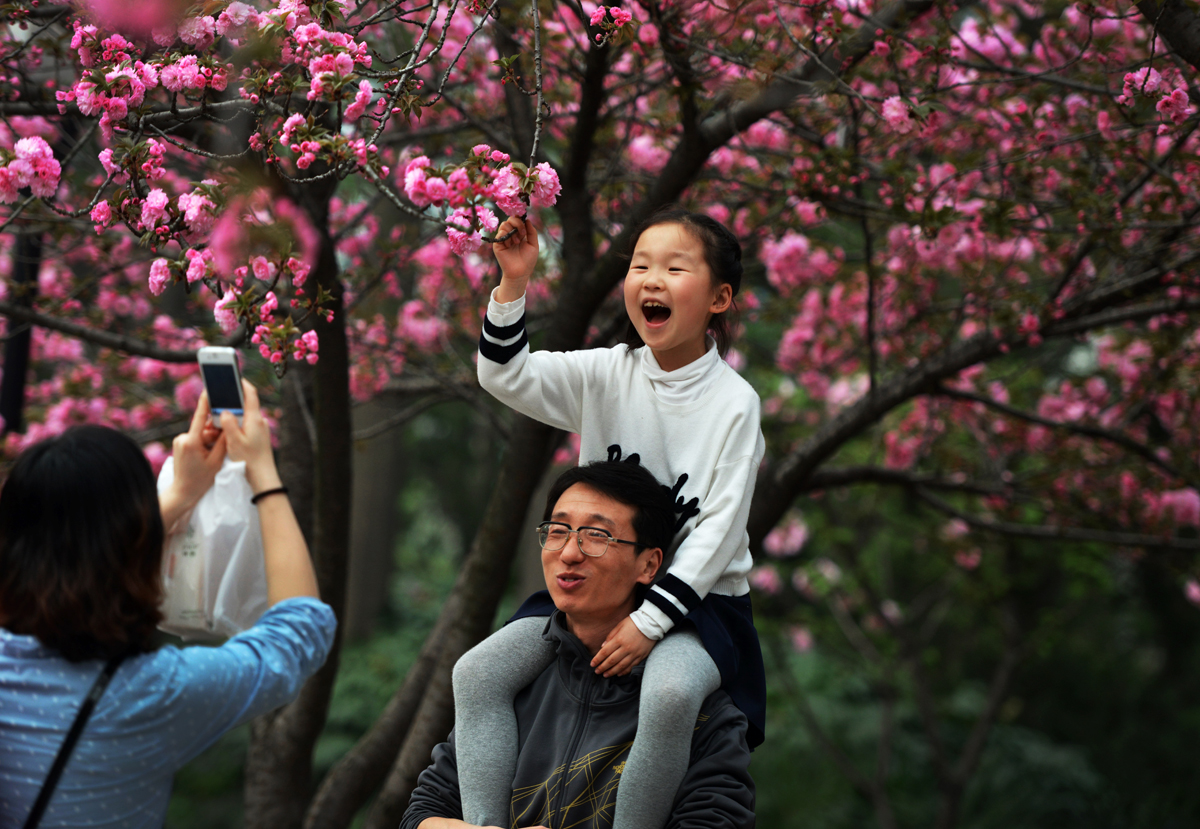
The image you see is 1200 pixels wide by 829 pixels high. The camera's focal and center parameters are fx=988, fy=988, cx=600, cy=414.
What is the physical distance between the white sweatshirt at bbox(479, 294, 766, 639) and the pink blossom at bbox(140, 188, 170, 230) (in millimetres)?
743

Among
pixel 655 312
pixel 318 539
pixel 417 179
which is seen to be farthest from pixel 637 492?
pixel 318 539

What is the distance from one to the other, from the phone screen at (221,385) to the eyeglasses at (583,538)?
2.10 ft

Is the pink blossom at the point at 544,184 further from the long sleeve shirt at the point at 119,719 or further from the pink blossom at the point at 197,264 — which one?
the long sleeve shirt at the point at 119,719

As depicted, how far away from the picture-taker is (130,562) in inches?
59.1

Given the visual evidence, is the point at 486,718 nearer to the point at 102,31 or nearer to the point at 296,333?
the point at 296,333

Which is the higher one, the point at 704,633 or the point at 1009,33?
the point at 1009,33

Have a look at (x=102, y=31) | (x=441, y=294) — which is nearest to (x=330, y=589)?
(x=102, y=31)

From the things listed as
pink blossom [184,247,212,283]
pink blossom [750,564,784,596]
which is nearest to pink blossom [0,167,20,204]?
pink blossom [184,247,212,283]

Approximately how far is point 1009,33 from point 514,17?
2.37m

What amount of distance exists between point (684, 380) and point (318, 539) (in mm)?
1809

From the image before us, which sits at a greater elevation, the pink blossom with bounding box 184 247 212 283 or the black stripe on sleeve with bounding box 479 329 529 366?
the pink blossom with bounding box 184 247 212 283

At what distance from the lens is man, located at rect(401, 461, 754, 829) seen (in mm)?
1778

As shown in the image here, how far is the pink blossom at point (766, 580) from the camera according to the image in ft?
25.1

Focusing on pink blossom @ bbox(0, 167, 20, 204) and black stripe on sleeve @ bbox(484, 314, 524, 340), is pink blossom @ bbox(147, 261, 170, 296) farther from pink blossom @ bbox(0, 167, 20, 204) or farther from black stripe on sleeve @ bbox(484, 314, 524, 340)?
black stripe on sleeve @ bbox(484, 314, 524, 340)
